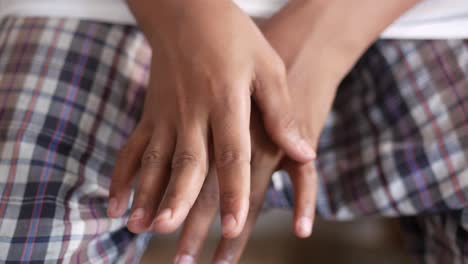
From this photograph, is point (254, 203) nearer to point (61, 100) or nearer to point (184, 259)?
point (184, 259)

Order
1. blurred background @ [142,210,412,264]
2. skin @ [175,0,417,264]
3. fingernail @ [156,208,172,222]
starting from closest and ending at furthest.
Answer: fingernail @ [156,208,172,222] < skin @ [175,0,417,264] < blurred background @ [142,210,412,264]

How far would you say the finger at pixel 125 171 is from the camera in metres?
0.50

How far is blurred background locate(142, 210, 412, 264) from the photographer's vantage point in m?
0.87

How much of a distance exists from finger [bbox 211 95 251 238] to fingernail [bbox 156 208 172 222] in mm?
49

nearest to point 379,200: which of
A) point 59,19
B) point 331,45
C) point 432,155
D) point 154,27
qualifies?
point 432,155

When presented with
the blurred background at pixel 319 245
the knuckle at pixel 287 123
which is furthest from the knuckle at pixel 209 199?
the blurred background at pixel 319 245

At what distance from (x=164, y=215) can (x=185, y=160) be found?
0.21ft

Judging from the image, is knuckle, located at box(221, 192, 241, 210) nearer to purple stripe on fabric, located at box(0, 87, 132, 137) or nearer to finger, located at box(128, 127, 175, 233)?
finger, located at box(128, 127, 175, 233)

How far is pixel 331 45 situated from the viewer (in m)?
0.58

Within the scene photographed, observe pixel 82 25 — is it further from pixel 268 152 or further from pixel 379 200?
pixel 379 200

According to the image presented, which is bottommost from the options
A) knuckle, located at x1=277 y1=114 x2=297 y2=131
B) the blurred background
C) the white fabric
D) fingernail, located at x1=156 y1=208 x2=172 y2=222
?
the blurred background

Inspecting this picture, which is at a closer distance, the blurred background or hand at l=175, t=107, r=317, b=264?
hand at l=175, t=107, r=317, b=264

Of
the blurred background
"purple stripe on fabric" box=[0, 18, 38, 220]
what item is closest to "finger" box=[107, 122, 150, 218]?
"purple stripe on fabric" box=[0, 18, 38, 220]

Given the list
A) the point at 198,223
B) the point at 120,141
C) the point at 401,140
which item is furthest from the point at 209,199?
the point at 401,140
